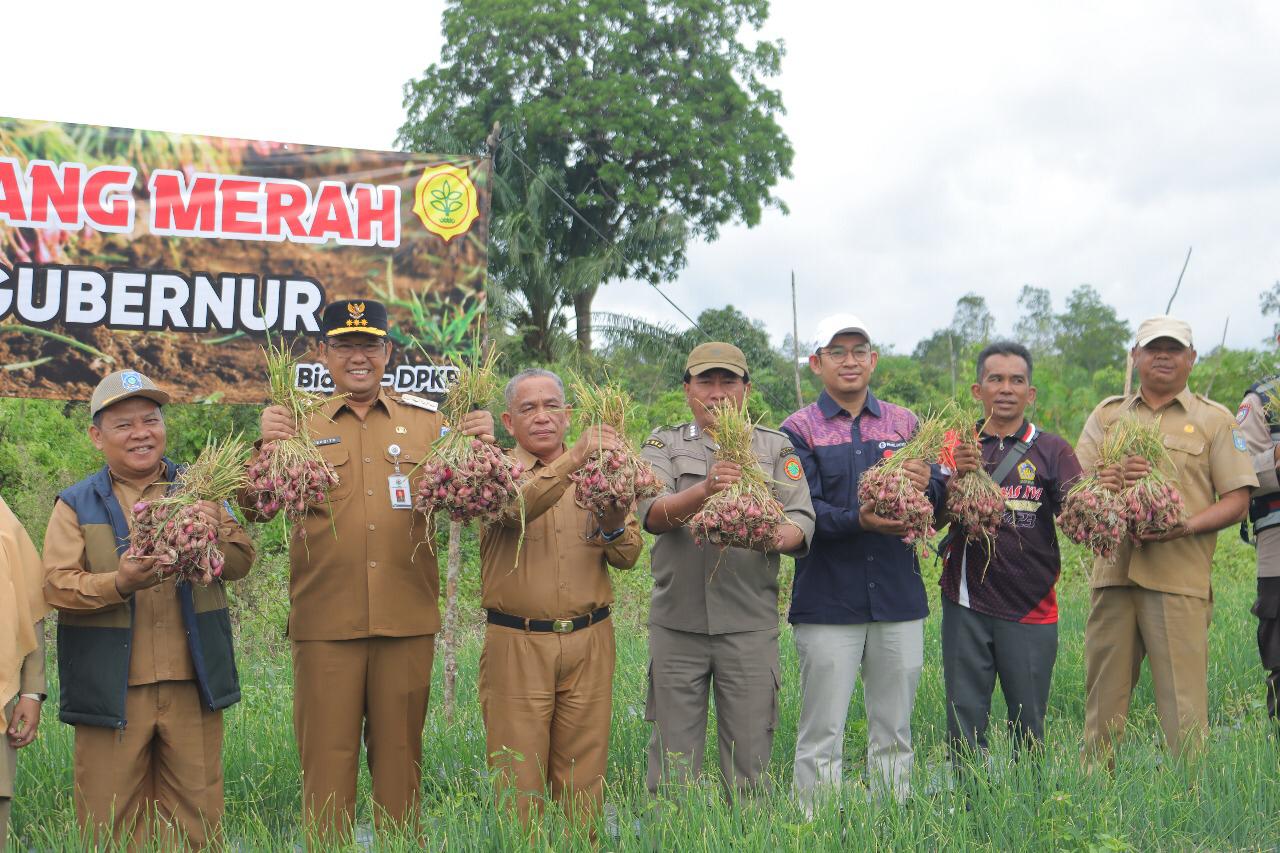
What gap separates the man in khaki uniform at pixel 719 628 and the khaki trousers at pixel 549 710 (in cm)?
37

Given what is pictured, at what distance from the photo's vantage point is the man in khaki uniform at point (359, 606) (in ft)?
Result: 13.3

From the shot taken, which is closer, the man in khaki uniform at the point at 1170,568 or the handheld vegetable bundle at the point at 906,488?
the handheld vegetable bundle at the point at 906,488

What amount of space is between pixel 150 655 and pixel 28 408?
37.9 ft

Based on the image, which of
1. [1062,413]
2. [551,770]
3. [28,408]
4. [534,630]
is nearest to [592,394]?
[534,630]

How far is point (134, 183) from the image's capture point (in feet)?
20.3

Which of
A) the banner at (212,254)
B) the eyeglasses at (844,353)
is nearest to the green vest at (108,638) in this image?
the banner at (212,254)

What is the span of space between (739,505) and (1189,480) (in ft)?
7.54

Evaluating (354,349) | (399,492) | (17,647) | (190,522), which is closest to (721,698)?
(399,492)

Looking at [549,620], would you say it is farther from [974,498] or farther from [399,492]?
[974,498]

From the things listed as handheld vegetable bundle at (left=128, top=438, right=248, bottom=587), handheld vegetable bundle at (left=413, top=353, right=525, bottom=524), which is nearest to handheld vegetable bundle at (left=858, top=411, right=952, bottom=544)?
handheld vegetable bundle at (left=413, top=353, right=525, bottom=524)

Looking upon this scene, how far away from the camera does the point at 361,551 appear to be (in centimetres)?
409

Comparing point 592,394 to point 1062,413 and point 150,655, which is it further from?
point 1062,413

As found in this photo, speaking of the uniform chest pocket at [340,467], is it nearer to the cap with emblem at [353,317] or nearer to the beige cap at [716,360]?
the cap with emblem at [353,317]

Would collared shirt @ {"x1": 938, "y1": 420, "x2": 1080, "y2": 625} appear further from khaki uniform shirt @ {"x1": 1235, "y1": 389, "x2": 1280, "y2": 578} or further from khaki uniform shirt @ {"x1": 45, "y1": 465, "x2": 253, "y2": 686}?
khaki uniform shirt @ {"x1": 45, "y1": 465, "x2": 253, "y2": 686}
